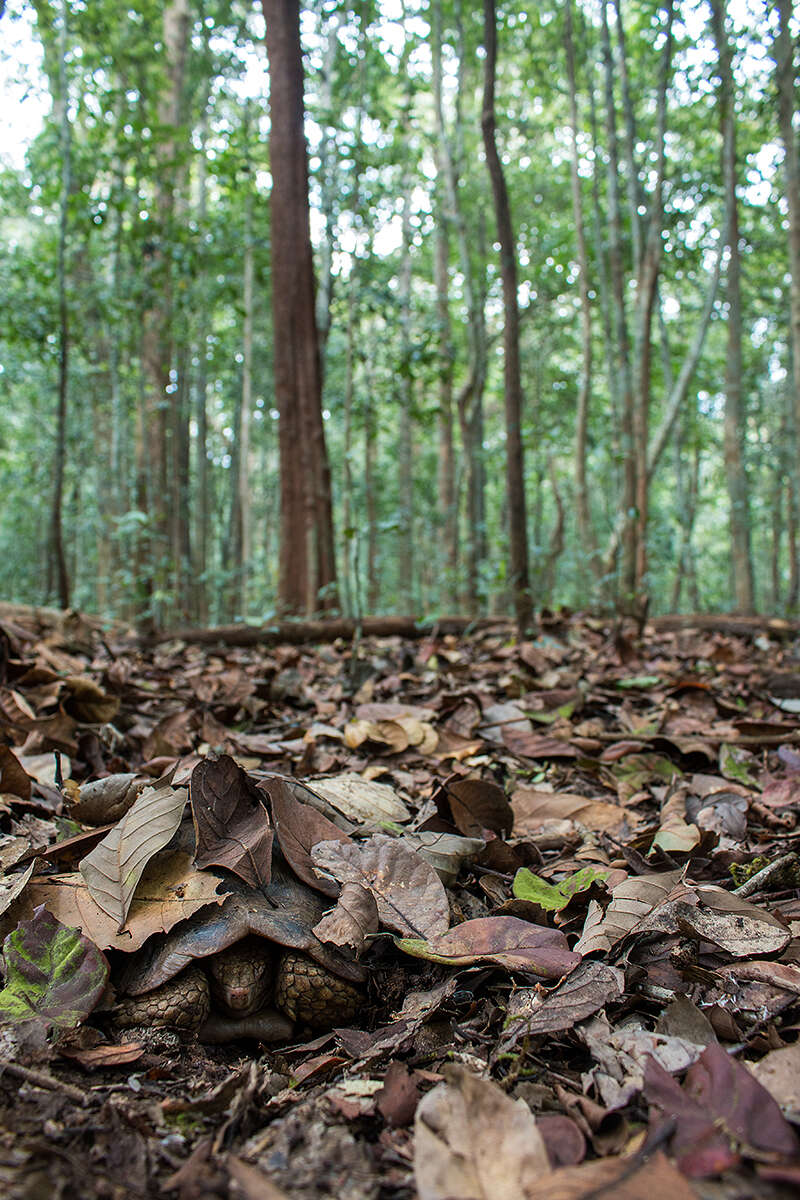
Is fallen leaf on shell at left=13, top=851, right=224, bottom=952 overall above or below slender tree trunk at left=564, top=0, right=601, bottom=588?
below

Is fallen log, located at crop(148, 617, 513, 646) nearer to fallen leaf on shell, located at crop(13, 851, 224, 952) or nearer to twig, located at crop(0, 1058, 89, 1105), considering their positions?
fallen leaf on shell, located at crop(13, 851, 224, 952)

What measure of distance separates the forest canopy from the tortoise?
278 cm

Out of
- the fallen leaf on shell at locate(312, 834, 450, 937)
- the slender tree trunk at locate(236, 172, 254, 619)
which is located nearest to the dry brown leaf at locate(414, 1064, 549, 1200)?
the fallen leaf on shell at locate(312, 834, 450, 937)

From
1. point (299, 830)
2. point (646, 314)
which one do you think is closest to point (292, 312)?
point (646, 314)

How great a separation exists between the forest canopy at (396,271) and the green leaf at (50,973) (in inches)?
113

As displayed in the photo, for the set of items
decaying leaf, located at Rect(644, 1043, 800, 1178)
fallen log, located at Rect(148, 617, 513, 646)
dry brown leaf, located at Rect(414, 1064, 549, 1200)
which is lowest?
dry brown leaf, located at Rect(414, 1064, 549, 1200)

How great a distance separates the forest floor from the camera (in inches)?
30.7

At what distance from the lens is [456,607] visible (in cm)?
941

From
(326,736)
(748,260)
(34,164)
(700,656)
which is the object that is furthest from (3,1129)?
(748,260)

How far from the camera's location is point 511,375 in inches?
186

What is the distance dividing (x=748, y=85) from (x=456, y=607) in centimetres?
621

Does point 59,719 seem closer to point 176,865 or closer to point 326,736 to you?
point 326,736

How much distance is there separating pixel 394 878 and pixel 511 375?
3889 millimetres

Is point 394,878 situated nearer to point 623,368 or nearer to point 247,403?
point 623,368
